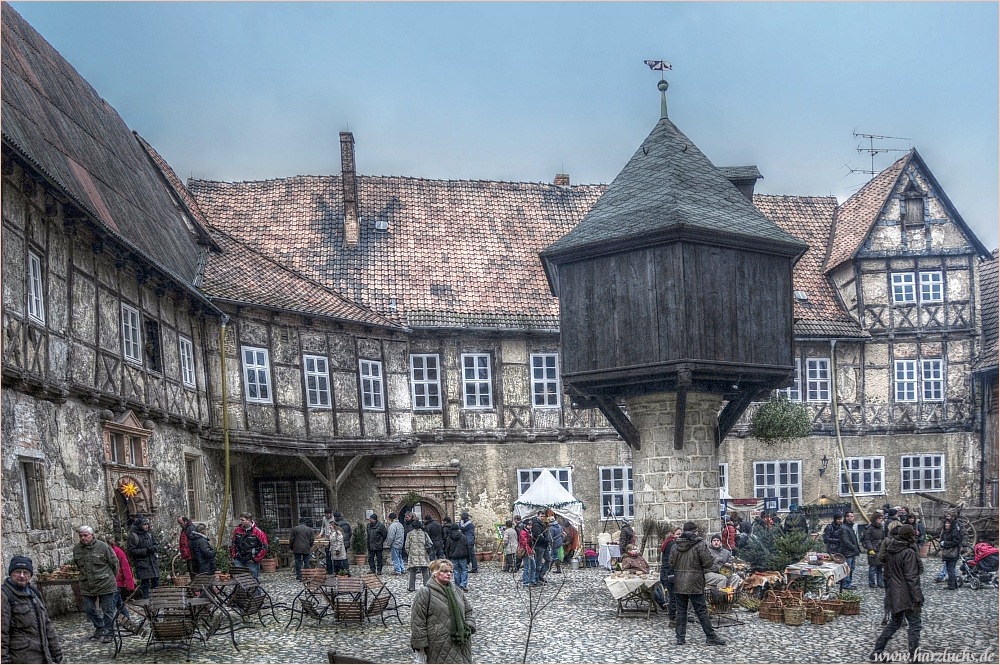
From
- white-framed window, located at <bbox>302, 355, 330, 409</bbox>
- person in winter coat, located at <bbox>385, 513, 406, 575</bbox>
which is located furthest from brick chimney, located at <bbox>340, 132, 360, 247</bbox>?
person in winter coat, located at <bbox>385, 513, 406, 575</bbox>

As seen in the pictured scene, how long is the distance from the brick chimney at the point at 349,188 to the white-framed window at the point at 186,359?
7.91m

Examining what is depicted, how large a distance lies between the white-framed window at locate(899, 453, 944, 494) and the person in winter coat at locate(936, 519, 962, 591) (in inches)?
456

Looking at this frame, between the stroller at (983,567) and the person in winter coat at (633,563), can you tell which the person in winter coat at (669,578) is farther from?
the stroller at (983,567)

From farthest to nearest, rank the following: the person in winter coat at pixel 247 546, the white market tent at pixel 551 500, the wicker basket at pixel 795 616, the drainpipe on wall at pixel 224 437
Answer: the white market tent at pixel 551 500 → the drainpipe on wall at pixel 224 437 → the person in winter coat at pixel 247 546 → the wicker basket at pixel 795 616

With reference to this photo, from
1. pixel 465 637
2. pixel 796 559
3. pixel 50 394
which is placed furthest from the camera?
pixel 796 559

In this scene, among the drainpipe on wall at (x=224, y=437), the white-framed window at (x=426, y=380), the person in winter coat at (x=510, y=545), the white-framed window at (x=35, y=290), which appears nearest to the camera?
the white-framed window at (x=35, y=290)

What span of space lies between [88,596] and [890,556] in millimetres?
9497

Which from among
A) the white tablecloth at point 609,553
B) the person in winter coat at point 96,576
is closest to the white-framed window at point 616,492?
the white tablecloth at point 609,553

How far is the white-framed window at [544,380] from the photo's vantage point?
2906cm

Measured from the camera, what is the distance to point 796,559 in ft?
61.0

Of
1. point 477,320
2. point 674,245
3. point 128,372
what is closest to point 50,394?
point 128,372

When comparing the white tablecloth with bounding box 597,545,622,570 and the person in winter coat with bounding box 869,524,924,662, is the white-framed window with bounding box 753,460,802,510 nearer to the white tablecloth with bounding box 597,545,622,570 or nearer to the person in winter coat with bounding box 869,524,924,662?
the white tablecloth with bounding box 597,545,622,570

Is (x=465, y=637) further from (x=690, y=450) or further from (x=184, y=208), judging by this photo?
(x=184, y=208)

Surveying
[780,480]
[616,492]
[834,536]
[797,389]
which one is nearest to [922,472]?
[780,480]
